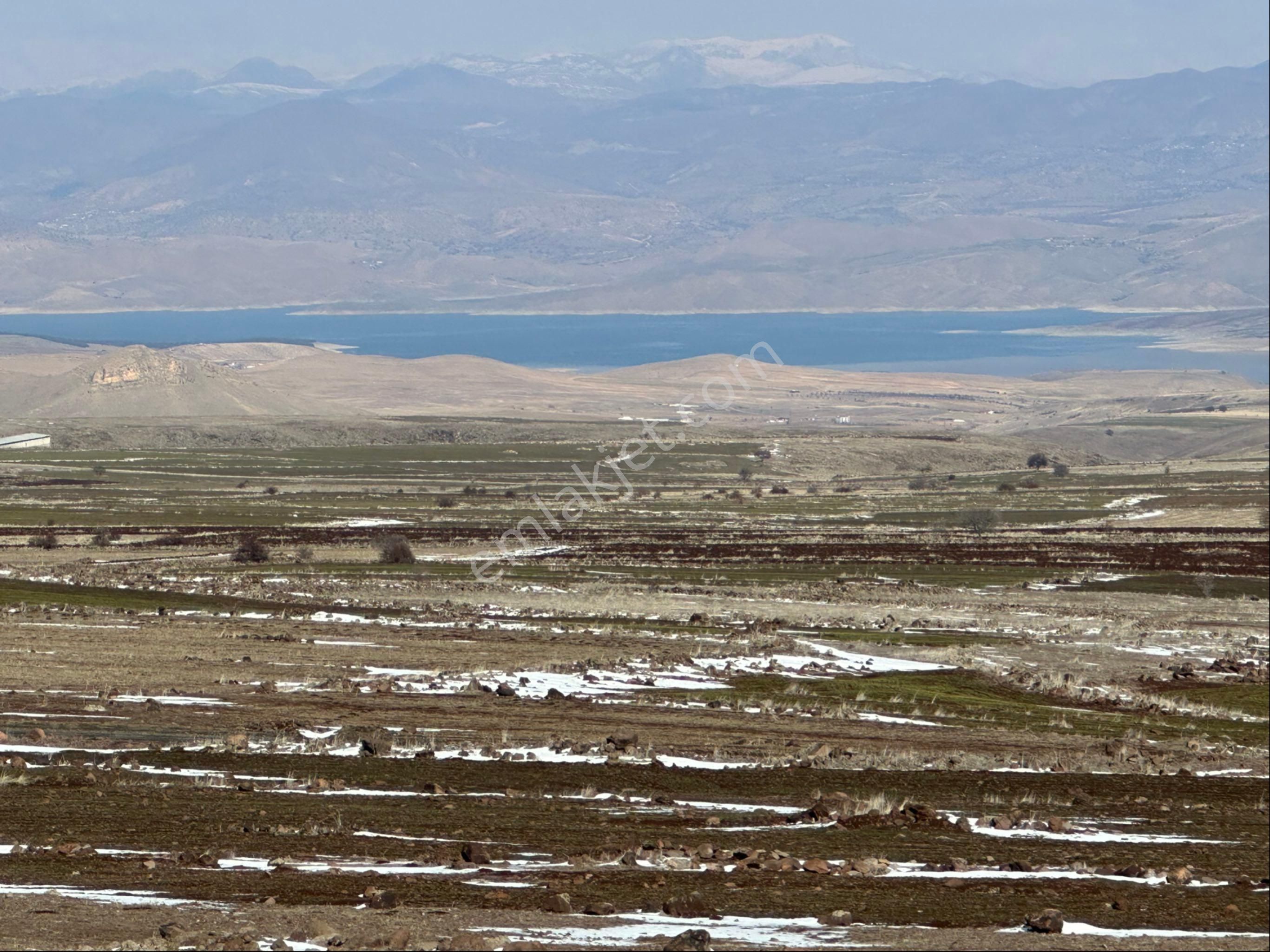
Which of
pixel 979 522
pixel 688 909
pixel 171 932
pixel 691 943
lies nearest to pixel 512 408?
pixel 979 522

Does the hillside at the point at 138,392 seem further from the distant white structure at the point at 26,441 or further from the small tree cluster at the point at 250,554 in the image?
the small tree cluster at the point at 250,554

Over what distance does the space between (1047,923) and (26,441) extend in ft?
379

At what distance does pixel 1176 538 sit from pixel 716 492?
33.3m

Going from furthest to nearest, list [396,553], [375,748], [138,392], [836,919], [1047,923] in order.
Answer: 1. [138,392]
2. [396,553]
3. [375,748]
4. [836,919]
5. [1047,923]

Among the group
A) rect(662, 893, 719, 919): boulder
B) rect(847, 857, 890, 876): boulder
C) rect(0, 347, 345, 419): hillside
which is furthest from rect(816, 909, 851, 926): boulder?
rect(0, 347, 345, 419): hillside

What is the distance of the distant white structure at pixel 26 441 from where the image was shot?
116188mm

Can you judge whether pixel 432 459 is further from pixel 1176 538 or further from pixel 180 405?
pixel 1176 538

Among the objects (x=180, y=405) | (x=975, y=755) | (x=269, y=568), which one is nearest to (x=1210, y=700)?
(x=975, y=755)

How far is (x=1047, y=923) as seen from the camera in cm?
1243

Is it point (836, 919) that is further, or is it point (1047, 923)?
point (836, 919)

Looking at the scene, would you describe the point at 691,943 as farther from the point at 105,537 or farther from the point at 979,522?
the point at 979,522

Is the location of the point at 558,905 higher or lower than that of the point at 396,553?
higher

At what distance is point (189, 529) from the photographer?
2756 inches

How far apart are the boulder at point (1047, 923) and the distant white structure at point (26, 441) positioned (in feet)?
362
